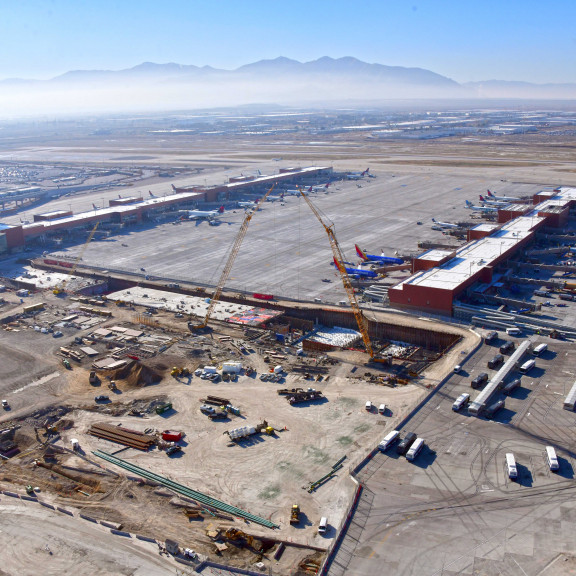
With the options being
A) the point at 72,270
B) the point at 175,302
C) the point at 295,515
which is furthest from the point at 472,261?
the point at 72,270

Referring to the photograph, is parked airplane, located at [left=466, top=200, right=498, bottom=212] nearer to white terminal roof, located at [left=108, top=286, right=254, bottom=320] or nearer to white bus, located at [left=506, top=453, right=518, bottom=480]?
white terminal roof, located at [left=108, top=286, right=254, bottom=320]

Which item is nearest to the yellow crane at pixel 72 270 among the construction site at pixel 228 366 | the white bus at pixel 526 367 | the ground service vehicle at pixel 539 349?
the construction site at pixel 228 366

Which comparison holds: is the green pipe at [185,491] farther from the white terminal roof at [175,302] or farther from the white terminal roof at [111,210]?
the white terminal roof at [111,210]

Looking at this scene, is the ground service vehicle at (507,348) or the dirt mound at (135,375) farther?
the ground service vehicle at (507,348)

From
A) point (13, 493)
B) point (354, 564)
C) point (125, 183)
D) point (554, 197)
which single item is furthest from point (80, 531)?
point (125, 183)

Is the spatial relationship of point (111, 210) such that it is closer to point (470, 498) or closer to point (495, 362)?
point (495, 362)

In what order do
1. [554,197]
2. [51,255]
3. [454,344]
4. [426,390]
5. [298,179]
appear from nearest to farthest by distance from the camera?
[426,390], [454,344], [51,255], [554,197], [298,179]

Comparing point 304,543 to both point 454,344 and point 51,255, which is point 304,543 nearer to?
point 454,344
